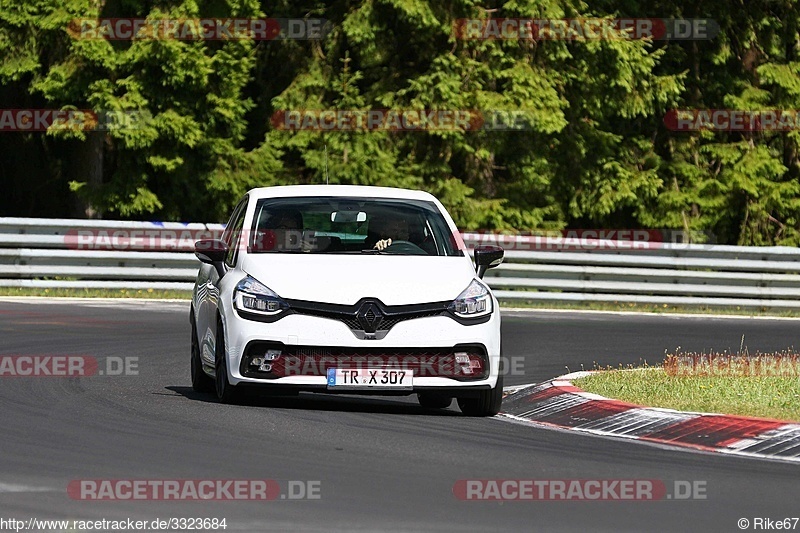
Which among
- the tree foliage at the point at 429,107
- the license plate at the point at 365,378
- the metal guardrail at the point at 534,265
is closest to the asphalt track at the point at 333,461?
the license plate at the point at 365,378

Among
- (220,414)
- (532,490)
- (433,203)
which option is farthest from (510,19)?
(532,490)

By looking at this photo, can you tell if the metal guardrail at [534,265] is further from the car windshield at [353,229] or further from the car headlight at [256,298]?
the car headlight at [256,298]

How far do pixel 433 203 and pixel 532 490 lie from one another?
5.01 m

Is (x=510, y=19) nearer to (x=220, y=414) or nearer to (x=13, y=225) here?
(x=13, y=225)

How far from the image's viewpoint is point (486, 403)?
1179 cm

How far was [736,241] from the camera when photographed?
118ft

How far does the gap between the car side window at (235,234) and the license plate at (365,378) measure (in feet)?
4.80

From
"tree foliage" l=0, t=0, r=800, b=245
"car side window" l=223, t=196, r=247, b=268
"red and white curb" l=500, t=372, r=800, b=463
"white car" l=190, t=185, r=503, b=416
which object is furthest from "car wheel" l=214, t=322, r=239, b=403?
"tree foliage" l=0, t=0, r=800, b=245

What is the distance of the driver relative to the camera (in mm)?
12453

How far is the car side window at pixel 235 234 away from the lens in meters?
12.4

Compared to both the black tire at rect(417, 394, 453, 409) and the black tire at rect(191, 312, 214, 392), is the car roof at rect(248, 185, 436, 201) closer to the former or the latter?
the black tire at rect(191, 312, 214, 392)

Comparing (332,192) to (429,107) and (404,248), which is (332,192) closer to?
(404,248)

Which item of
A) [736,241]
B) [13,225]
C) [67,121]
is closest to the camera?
[13,225]

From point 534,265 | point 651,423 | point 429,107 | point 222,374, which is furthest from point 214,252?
point 429,107
